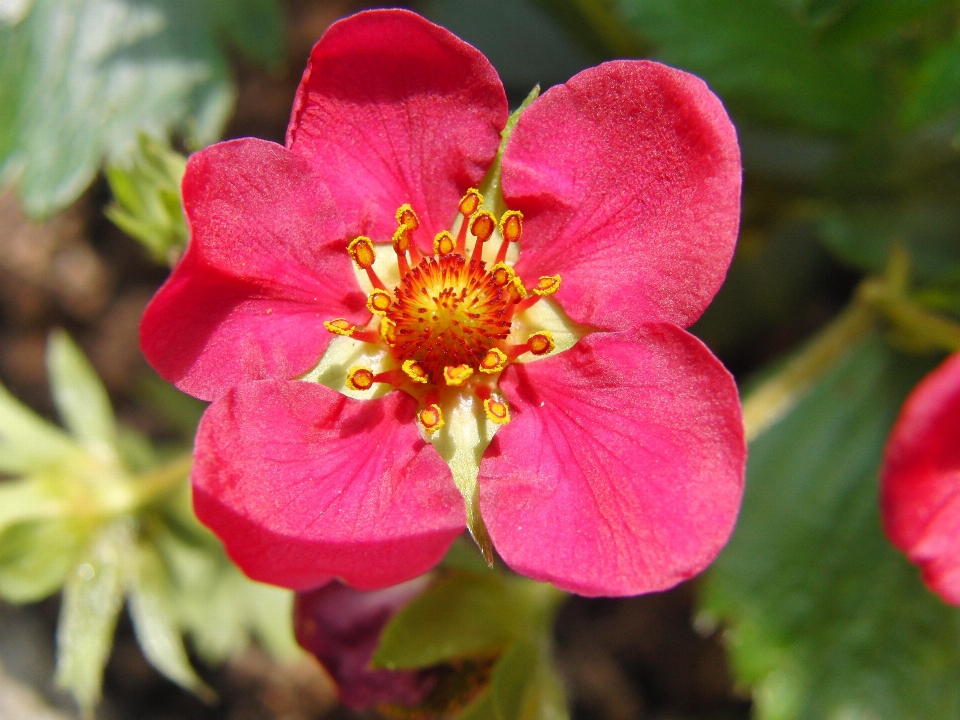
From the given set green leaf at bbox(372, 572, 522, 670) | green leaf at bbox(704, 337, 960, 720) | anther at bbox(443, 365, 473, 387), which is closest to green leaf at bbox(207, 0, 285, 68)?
anther at bbox(443, 365, 473, 387)

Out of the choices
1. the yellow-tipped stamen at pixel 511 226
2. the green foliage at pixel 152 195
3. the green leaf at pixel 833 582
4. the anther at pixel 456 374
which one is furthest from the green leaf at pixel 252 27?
the green leaf at pixel 833 582

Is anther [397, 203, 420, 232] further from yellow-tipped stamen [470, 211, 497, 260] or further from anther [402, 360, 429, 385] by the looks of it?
anther [402, 360, 429, 385]

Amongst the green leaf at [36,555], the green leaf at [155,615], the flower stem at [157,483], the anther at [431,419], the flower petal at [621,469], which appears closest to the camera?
the flower petal at [621,469]

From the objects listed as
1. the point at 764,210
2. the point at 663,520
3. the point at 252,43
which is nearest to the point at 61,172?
the point at 252,43

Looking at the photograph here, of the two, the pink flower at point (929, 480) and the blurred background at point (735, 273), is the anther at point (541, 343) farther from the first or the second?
the blurred background at point (735, 273)

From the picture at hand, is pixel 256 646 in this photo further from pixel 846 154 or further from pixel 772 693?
pixel 846 154

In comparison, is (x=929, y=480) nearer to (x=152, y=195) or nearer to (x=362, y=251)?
(x=362, y=251)

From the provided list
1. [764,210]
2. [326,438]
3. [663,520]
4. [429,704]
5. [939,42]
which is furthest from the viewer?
[764,210]
